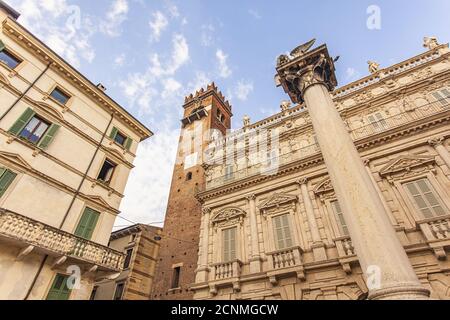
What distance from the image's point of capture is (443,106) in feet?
41.5

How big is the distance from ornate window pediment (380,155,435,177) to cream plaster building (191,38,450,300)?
4 centimetres

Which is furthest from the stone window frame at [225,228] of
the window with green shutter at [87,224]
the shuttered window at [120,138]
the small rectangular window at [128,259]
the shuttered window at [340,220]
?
the small rectangular window at [128,259]

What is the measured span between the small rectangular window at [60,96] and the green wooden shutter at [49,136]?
179 cm

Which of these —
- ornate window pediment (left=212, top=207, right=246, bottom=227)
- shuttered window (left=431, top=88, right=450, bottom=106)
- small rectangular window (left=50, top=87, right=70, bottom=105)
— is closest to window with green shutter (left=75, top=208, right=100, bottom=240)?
small rectangular window (left=50, top=87, right=70, bottom=105)

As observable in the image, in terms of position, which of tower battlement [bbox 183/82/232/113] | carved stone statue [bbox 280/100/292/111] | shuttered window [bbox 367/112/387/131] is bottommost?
shuttered window [bbox 367/112/387/131]

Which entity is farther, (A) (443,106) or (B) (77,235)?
(A) (443,106)

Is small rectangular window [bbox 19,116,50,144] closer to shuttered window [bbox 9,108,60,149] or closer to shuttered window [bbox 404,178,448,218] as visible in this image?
shuttered window [bbox 9,108,60,149]

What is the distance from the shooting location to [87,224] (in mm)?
12391

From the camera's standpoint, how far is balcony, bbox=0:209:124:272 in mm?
9180

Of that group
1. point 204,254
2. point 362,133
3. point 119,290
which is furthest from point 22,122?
point 362,133
